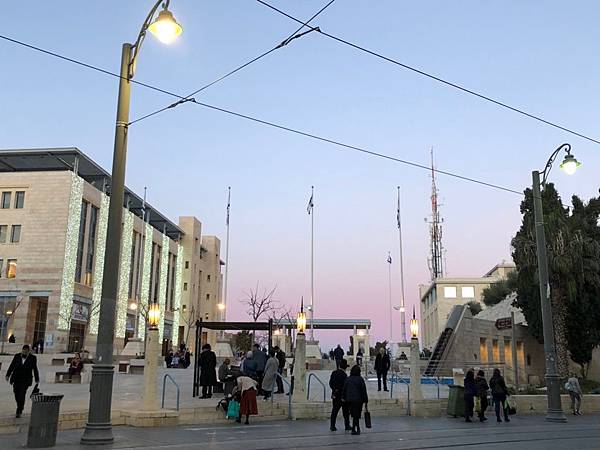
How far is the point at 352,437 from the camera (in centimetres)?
1392

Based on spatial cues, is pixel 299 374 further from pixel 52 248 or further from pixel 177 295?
pixel 177 295

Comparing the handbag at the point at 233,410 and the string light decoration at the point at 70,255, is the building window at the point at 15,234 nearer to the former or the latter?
the string light decoration at the point at 70,255

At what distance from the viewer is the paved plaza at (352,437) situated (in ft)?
39.7

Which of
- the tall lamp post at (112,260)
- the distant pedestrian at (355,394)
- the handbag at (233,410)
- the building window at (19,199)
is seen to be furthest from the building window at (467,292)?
the tall lamp post at (112,260)

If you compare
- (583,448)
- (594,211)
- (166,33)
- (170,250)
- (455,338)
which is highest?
(170,250)

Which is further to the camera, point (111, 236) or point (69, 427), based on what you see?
point (69, 427)

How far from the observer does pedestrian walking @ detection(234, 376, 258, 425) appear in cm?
1606

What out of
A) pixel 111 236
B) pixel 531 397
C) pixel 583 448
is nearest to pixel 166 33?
pixel 111 236

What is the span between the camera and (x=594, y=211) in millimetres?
36156

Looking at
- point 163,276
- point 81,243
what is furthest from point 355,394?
point 163,276

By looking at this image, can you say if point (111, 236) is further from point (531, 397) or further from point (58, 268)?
point (58, 268)

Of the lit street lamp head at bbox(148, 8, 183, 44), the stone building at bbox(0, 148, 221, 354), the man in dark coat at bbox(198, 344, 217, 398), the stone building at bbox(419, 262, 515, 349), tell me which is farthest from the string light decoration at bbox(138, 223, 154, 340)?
the lit street lamp head at bbox(148, 8, 183, 44)

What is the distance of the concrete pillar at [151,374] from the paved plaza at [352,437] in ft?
3.55

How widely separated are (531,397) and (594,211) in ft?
58.1
